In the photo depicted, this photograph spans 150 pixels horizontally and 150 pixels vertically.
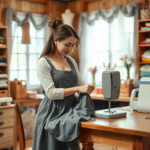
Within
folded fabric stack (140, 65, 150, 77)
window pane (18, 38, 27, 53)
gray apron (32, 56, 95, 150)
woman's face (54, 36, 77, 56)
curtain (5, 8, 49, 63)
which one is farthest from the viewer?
window pane (18, 38, 27, 53)

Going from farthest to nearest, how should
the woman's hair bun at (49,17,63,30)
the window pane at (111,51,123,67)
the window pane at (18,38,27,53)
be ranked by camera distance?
the window pane at (18,38,27,53), the window pane at (111,51,123,67), the woman's hair bun at (49,17,63,30)

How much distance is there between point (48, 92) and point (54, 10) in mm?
4248

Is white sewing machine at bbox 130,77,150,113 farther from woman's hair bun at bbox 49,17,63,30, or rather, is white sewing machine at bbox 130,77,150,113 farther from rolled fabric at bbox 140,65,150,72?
rolled fabric at bbox 140,65,150,72

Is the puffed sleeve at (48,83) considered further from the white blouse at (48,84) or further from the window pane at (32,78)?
the window pane at (32,78)

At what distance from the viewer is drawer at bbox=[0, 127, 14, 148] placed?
4.11 metres

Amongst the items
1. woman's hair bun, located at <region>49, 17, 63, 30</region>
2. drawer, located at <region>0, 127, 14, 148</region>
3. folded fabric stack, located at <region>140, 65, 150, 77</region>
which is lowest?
drawer, located at <region>0, 127, 14, 148</region>

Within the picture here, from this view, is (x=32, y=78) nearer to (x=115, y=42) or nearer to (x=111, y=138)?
(x=115, y=42)

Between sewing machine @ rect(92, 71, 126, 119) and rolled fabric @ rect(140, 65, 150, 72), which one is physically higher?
rolled fabric @ rect(140, 65, 150, 72)

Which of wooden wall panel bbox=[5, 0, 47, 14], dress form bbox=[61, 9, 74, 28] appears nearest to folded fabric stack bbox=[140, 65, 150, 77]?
dress form bbox=[61, 9, 74, 28]

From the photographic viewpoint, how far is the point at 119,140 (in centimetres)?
182

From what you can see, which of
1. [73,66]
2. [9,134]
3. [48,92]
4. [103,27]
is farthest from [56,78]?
[103,27]

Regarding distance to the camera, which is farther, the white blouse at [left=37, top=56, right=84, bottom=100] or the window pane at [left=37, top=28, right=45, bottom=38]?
the window pane at [left=37, top=28, right=45, bottom=38]

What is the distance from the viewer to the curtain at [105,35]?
5234mm

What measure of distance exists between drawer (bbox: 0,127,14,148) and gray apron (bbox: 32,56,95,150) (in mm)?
2121
